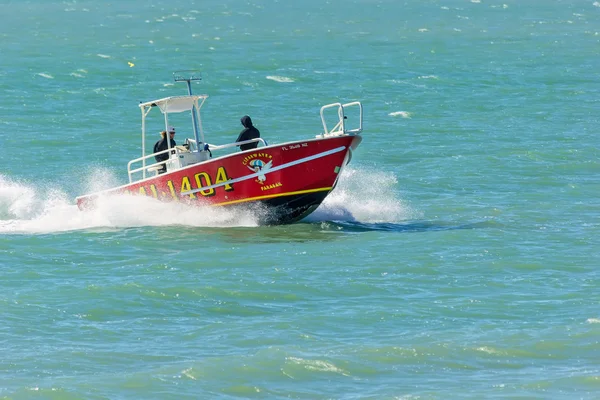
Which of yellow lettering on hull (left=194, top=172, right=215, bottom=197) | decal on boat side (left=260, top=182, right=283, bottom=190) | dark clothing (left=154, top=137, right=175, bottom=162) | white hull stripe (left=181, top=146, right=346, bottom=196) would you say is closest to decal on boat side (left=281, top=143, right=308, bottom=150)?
white hull stripe (left=181, top=146, right=346, bottom=196)

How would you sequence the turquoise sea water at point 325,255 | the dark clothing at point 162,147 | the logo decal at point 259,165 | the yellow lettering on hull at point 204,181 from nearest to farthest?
1. the turquoise sea water at point 325,255
2. the logo decal at point 259,165
3. the yellow lettering on hull at point 204,181
4. the dark clothing at point 162,147

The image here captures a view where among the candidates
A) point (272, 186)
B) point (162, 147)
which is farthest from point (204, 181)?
point (162, 147)

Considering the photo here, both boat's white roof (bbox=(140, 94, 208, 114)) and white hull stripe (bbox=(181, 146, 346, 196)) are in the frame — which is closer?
white hull stripe (bbox=(181, 146, 346, 196))

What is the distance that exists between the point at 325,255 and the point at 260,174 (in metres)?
2.35

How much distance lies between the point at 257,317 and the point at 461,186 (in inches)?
471

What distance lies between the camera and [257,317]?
1444cm

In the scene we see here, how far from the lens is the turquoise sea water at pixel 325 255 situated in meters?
12.4

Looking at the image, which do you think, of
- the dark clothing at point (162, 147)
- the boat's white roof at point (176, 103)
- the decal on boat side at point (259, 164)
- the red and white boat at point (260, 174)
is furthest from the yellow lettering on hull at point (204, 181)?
the boat's white roof at point (176, 103)

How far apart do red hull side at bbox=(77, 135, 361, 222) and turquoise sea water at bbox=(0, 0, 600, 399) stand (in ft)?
1.52

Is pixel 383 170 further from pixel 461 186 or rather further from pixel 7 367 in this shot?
pixel 7 367

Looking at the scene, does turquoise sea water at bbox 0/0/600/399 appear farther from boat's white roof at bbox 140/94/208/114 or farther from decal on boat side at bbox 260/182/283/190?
boat's white roof at bbox 140/94/208/114

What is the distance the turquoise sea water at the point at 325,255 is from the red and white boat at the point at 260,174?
41 cm

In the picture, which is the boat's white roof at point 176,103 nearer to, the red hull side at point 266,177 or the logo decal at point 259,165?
the red hull side at point 266,177

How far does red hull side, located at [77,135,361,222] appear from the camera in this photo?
63.6ft
